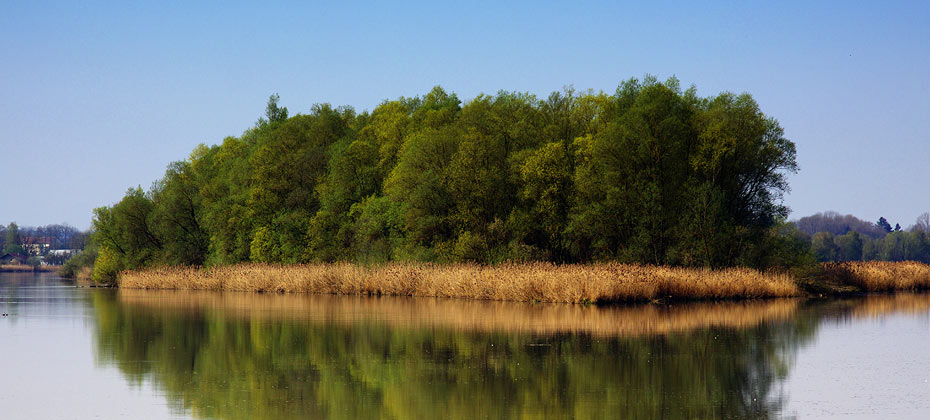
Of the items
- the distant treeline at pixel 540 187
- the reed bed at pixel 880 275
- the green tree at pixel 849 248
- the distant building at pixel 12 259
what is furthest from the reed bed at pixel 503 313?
the distant building at pixel 12 259

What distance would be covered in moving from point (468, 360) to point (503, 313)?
14916mm

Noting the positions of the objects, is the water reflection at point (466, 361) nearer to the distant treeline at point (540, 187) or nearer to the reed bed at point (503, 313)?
the reed bed at point (503, 313)

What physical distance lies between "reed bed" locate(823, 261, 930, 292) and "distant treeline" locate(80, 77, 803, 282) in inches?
245

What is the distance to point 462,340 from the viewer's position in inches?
983

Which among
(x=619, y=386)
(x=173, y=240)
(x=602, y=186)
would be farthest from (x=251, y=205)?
(x=619, y=386)

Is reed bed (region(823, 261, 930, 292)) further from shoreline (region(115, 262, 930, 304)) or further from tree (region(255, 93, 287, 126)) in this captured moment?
tree (region(255, 93, 287, 126))

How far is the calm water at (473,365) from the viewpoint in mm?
14641

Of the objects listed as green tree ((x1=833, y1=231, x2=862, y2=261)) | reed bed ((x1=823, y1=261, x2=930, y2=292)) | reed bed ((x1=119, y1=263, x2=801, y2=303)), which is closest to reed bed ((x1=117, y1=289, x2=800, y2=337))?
reed bed ((x1=119, y1=263, x2=801, y2=303))

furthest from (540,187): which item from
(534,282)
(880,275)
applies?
(880,275)

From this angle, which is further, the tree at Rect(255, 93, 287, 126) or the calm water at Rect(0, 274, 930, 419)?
the tree at Rect(255, 93, 287, 126)

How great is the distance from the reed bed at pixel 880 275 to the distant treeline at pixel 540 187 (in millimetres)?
6214

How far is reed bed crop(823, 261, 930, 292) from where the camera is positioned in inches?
2229

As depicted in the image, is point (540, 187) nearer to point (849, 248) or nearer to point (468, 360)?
point (468, 360)

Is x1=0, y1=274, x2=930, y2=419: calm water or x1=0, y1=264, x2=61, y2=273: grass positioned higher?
x1=0, y1=264, x2=61, y2=273: grass
